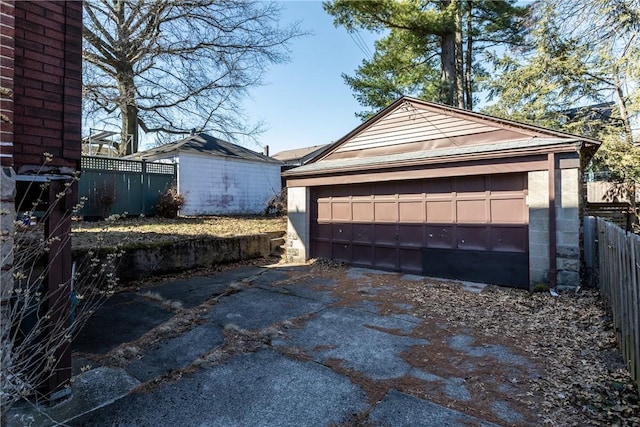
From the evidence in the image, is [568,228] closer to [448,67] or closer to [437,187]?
[437,187]

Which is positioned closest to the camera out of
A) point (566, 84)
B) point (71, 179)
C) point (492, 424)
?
point (492, 424)

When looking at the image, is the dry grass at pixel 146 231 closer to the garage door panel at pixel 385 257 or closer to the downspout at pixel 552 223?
the garage door panel at pixel 385 257

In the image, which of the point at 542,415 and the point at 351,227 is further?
the point at 351,227

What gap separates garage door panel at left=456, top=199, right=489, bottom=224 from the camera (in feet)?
22.8

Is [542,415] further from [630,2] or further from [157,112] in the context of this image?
[157,112]

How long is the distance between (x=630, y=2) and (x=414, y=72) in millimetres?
7849

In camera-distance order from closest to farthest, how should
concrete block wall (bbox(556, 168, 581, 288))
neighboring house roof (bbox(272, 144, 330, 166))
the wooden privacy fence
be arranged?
the wooden privacy fence
concrete block wall (bbox(556, 168, 581, 288))
neighboring house roof (bbox(272, 144, 330, 166))

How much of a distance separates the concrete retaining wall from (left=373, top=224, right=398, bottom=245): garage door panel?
11.6 feet

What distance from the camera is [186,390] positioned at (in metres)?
3.13

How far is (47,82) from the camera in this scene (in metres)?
2.92

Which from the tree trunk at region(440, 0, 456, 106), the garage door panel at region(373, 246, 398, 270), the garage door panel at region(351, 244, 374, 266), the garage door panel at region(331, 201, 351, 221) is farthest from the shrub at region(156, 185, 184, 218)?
the tree trunk at region(440, 0, 456, 106)

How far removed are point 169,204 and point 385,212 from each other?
7.83 metres

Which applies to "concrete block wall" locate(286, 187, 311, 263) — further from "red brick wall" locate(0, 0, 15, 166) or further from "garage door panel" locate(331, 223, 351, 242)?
"red brick wall" locate(0, 0, 15, 166)

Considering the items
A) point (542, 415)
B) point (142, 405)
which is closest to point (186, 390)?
point (142, 405)
